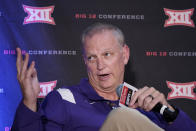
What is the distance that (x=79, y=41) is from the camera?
7.13 feet

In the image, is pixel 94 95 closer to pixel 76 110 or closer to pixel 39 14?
pixel 76 110

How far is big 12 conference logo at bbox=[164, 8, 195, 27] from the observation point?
2.22 m

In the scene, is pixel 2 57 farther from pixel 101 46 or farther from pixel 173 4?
pixel 173 4

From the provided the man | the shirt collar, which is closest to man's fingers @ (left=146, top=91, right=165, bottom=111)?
the man

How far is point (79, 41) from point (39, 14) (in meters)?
0.37

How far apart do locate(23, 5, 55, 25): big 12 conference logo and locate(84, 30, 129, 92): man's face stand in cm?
58

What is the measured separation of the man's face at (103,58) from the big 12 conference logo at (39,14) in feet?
1.90

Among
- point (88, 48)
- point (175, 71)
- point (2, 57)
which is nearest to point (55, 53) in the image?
point (2, 57)

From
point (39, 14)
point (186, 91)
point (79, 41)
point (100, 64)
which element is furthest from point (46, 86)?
point (186, 91)

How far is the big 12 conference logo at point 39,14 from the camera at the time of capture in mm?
2146

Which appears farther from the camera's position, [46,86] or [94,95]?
[46,86]

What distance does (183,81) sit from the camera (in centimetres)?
222

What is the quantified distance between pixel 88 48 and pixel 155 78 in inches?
29.4

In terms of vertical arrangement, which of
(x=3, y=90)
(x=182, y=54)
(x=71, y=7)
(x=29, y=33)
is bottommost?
(x=3, y=90)
